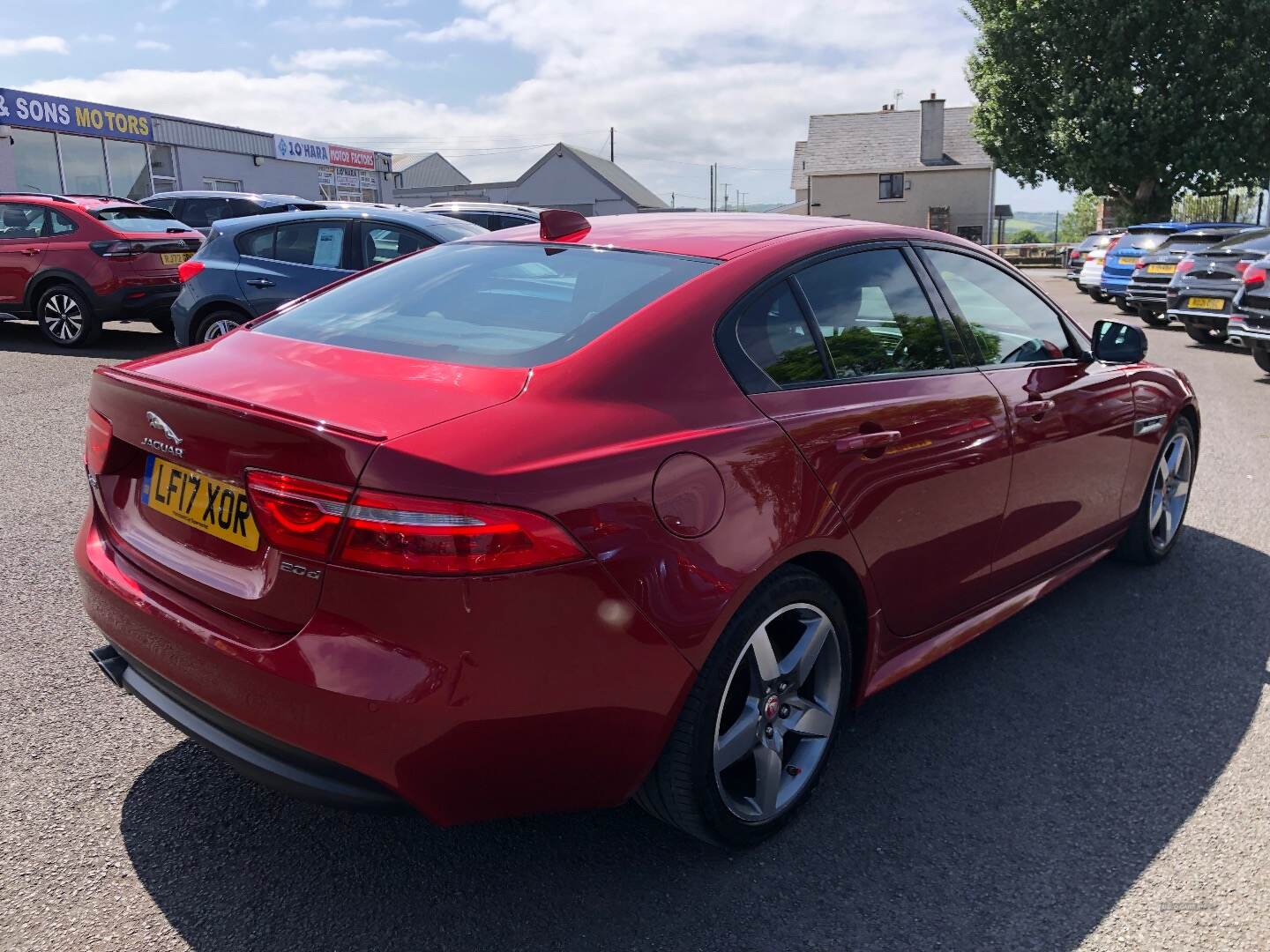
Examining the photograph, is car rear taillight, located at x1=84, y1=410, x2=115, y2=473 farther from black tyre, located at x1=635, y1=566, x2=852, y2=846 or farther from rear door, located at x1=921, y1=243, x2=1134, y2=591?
rear door, located at x1=921, y1=243, x2=1134, y2=591

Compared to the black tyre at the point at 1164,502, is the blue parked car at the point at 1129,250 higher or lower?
higher

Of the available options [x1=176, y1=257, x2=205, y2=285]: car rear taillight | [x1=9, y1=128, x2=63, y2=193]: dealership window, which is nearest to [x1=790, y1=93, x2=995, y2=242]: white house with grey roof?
[x1=9, y1=128, x2=63, y2=193]: dealership window

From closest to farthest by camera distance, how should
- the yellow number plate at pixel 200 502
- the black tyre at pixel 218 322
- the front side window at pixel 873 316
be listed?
the yellow number plate at pixel 200 502
the front side window at pixel 873 316
the black tyre at pixel 218 322

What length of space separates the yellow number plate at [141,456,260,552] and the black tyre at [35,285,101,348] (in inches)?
395

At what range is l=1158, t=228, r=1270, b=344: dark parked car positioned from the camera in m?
12.3

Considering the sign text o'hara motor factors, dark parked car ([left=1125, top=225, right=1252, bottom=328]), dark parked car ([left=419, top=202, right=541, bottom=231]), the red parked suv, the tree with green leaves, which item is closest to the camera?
the red parked suv

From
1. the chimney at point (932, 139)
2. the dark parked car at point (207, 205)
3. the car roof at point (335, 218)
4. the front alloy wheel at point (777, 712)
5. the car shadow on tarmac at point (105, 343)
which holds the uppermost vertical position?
the chimney at point (932, 139)

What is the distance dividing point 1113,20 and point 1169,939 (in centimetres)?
3310

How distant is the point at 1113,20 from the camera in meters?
29.5

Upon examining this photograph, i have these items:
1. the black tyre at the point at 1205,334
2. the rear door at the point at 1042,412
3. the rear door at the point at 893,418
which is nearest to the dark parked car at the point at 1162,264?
the black tyre at the point at 1205,334

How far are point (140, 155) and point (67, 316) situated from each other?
65.9 ft

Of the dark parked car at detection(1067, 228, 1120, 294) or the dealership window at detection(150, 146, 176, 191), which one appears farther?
the dealership window at detection(150, 146, 176, 191)

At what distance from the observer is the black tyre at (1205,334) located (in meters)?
13.1

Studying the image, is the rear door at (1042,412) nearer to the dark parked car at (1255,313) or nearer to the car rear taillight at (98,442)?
the car rear taillight at (98,442)
